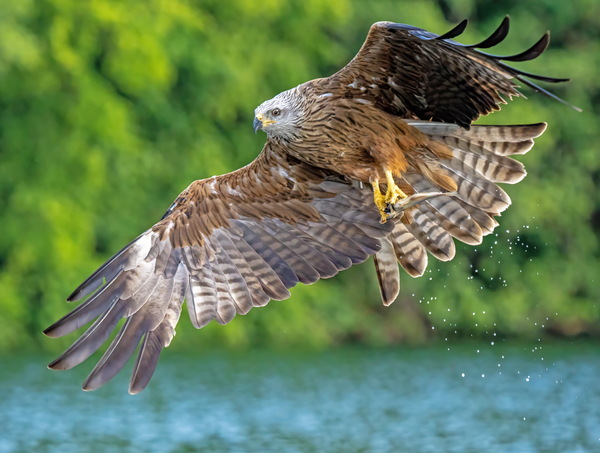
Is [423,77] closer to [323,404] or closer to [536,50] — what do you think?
[536,50]

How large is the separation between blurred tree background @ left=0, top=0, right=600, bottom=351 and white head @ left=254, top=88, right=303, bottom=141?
44.3 feet

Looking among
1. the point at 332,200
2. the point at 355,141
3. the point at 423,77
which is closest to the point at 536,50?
the point at 423,77

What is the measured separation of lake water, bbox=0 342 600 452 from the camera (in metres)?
15.6

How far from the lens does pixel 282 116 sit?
26.8 ft

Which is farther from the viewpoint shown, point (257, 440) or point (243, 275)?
point (257, 440)

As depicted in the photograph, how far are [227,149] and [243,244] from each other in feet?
49.0

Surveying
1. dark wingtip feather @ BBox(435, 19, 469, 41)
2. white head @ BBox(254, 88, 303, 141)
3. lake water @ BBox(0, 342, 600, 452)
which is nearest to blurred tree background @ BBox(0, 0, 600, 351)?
lake water @ BBox(0, 342, 600, 452)

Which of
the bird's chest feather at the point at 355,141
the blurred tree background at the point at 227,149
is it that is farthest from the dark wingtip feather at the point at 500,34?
the blurred tree background at the point at 227,149

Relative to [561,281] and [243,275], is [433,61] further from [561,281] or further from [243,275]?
[561,281]

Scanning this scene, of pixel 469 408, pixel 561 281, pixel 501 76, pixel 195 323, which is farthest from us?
pixel 561 281

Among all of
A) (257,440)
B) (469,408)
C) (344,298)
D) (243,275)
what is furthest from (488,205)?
(344,298)

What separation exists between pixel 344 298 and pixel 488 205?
1584 centimetres

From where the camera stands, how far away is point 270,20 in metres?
24.0

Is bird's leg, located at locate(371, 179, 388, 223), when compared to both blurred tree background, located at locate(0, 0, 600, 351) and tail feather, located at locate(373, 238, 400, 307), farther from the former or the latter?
blurred tree background, located at locate(0, 0, 600, 351)
